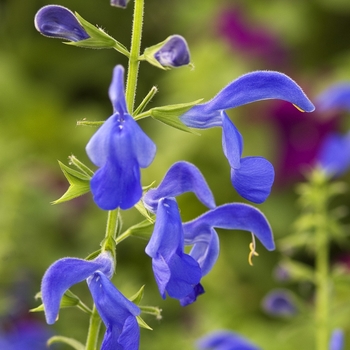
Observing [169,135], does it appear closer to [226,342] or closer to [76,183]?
[226,342]

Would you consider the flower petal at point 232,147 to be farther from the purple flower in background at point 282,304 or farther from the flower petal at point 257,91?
the purple flower in background at point 282,304

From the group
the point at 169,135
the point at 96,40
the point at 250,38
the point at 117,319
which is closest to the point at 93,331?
the point at 117,319

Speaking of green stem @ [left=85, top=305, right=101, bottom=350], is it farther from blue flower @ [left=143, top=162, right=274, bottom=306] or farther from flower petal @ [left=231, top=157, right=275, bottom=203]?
flower petal @ [left=231, top=157, right=275, bottom=203]

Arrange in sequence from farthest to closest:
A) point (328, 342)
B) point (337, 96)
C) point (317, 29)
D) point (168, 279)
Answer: point (317, 29)
point (337, 96)
point (328, 342)
point (168, 279)

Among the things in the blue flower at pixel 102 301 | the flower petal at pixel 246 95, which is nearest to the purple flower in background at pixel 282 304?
the flower petal at pixel 246 95

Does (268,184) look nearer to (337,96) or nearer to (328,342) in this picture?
(328,342)

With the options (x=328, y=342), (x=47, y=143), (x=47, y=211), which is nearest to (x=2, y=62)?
(x=47, y=143)
